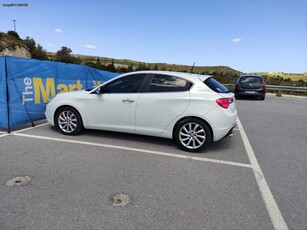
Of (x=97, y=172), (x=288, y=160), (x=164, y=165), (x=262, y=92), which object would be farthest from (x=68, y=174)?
(x=262, y=92)

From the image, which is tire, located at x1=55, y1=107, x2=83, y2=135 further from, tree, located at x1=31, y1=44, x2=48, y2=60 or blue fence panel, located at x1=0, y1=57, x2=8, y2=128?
tree, located at x1=31, y1=44, x2=48, y2=60

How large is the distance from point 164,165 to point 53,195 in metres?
1.84

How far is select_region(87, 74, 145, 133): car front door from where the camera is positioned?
211 inches

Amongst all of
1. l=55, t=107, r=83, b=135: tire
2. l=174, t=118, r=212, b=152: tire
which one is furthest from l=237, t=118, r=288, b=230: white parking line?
l=55, t=107, r=83, b=135: tire

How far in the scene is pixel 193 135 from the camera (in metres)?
5.01

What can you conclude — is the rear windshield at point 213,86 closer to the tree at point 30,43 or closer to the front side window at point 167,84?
the front side window at point 167,84

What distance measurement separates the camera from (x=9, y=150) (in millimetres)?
4758

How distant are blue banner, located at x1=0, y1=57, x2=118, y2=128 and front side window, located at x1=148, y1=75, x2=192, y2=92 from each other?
136 inches

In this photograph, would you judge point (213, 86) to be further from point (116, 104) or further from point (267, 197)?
point (267, 197)

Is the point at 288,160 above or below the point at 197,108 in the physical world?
below

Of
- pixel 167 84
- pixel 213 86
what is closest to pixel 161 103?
pixel 167 84

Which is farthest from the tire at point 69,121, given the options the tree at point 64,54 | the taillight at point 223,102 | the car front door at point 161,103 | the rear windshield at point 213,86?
the tree at point 64,54

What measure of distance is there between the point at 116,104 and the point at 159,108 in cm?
96

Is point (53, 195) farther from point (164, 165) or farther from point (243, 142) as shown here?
point (243, 142)
